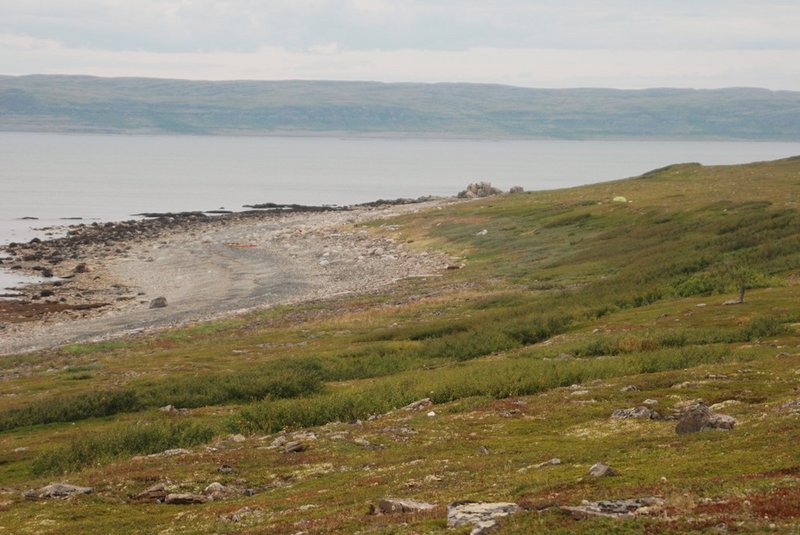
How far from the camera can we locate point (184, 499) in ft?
73.5

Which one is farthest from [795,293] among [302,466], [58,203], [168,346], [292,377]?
[58,203]

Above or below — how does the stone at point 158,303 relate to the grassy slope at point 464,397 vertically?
below

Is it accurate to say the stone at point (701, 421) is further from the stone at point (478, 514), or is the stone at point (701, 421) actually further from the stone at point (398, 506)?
the stone at point (478, 514)

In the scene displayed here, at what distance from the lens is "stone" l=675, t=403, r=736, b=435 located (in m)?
22.8

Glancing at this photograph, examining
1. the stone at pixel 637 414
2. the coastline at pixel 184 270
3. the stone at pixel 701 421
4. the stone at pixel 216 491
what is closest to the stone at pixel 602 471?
the stone at pixel 701 421

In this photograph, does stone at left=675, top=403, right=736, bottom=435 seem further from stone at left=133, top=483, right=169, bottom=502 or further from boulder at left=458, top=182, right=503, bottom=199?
boulder at left=458, top=182, right=503, bottom=199

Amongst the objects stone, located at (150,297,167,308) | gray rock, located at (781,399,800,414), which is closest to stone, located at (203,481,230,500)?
gray rock, located at (781,399,800,414)

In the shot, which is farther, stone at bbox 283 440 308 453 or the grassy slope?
stone at bbox 283 440 308 453

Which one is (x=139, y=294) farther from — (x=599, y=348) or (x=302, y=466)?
(x=302, y=466)

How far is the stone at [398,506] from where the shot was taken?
17500 mm

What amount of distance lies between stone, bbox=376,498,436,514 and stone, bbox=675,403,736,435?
8.22 meters

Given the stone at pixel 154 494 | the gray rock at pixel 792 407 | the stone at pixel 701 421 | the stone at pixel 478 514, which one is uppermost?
the stone at pixel 478 514

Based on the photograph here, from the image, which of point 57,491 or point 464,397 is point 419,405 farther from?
point 57,491

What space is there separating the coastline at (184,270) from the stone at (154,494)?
1577 inches
